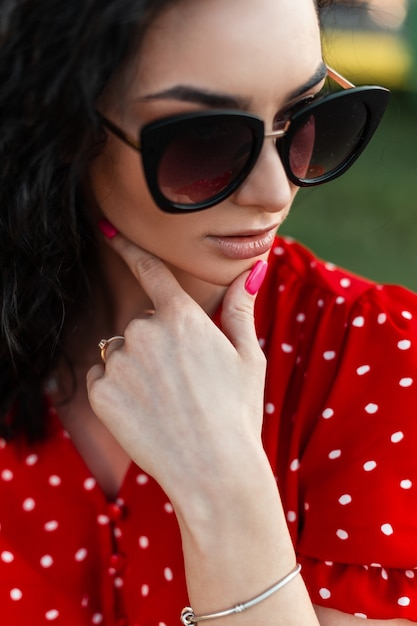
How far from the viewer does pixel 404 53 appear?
5770 mm

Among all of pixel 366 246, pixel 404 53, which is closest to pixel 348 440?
pixel 366 246

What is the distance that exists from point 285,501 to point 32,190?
0.63 m

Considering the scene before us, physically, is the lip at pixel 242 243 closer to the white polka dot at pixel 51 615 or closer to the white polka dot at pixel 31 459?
the white polka dot at pixel 31 459

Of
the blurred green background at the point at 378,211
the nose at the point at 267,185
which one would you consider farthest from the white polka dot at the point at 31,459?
the blurred green background at the point at 378,211

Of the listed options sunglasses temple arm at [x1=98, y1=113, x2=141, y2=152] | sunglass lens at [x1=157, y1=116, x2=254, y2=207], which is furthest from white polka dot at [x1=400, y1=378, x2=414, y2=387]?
sunglasses temple arm at [x1=98, y1=113, x2=141, y2=152]

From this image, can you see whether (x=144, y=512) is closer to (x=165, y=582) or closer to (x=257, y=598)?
(x=165, y=582)

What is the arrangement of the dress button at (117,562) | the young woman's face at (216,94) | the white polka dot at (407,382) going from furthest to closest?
the dress button at (117,562), the white polka dot at (407,382), the young woman's face at (216,94)

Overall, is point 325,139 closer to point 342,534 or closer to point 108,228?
point 108,228

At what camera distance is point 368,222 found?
4.91 m

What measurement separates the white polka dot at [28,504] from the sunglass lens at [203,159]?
0.61 m

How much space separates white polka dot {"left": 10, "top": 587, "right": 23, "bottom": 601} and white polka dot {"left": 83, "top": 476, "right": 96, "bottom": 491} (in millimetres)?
196

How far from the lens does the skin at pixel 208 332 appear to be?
116 cm

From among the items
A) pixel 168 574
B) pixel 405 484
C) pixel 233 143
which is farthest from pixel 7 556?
pixel 233 143

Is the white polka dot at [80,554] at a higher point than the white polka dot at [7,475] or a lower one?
lower
